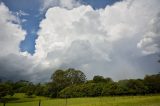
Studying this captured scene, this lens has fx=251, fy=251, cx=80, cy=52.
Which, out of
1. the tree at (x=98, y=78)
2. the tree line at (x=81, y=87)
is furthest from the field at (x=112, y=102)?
the tree at (x=98, y=78)

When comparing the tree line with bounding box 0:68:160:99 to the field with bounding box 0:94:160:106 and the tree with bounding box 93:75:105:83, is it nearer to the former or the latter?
the tree with bounding box 93:75:105:83

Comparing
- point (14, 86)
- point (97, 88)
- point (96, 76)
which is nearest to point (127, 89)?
point (97, 88)

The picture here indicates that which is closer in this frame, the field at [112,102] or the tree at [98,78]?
the field at [112,102]

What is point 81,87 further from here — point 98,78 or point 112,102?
point 112,102

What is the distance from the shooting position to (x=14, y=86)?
150875mm

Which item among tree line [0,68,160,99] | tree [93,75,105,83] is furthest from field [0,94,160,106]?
tree [93,75,105,83]

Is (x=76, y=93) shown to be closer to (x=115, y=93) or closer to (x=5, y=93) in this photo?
(x=115, y=93)

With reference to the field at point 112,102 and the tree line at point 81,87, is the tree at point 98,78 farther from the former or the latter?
the field at point 112,102

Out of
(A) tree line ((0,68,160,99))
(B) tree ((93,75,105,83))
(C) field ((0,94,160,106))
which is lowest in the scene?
(C) field ((0,94,160,106))

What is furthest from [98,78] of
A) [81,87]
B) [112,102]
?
[112,102]

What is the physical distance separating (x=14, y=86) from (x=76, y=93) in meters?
54.1

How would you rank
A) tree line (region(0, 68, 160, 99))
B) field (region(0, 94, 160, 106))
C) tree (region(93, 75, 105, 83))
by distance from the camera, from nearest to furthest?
field (region(0, 94, 160, 106)) < tree line (region(0, 68, 160, 99)) < tree (region(93, 75, 105, 83))

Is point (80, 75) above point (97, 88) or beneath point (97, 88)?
above

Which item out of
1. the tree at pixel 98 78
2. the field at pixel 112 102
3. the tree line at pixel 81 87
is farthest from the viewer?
the tree at pixel 98 78
